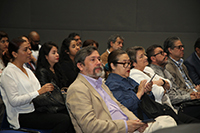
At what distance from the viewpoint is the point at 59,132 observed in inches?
97.3

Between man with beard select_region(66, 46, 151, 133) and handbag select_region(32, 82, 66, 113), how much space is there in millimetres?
500

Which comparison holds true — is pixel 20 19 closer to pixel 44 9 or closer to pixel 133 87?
pixel 44 9

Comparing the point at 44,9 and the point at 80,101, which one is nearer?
the point at 80,101

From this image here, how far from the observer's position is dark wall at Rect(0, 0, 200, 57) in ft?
18.6

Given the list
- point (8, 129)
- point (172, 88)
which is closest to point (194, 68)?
point (172, 88)

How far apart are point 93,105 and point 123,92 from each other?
603 mm

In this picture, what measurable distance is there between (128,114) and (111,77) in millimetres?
496

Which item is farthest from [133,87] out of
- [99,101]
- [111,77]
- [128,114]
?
[99,101]

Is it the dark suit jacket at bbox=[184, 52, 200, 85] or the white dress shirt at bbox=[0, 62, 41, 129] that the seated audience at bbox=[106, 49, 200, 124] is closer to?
the white dress shirt at bbox=[0, 62, 41, 129]

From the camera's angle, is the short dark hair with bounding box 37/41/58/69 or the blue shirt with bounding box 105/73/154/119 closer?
the blue shirt with bounding box 105/73/154/119

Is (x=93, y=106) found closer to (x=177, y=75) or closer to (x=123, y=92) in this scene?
(x=123, y=92)

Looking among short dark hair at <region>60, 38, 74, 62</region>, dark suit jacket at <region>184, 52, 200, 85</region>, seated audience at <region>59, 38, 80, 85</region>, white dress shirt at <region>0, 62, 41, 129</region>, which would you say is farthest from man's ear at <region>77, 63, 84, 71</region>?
dark suit jacket at <region>184, 52, 200, 85</region>

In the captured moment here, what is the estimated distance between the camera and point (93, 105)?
206cm

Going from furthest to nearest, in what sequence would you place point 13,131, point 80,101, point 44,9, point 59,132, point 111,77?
point 44,9, point 111,77, point 59,132, point 13,131, point 80,101
